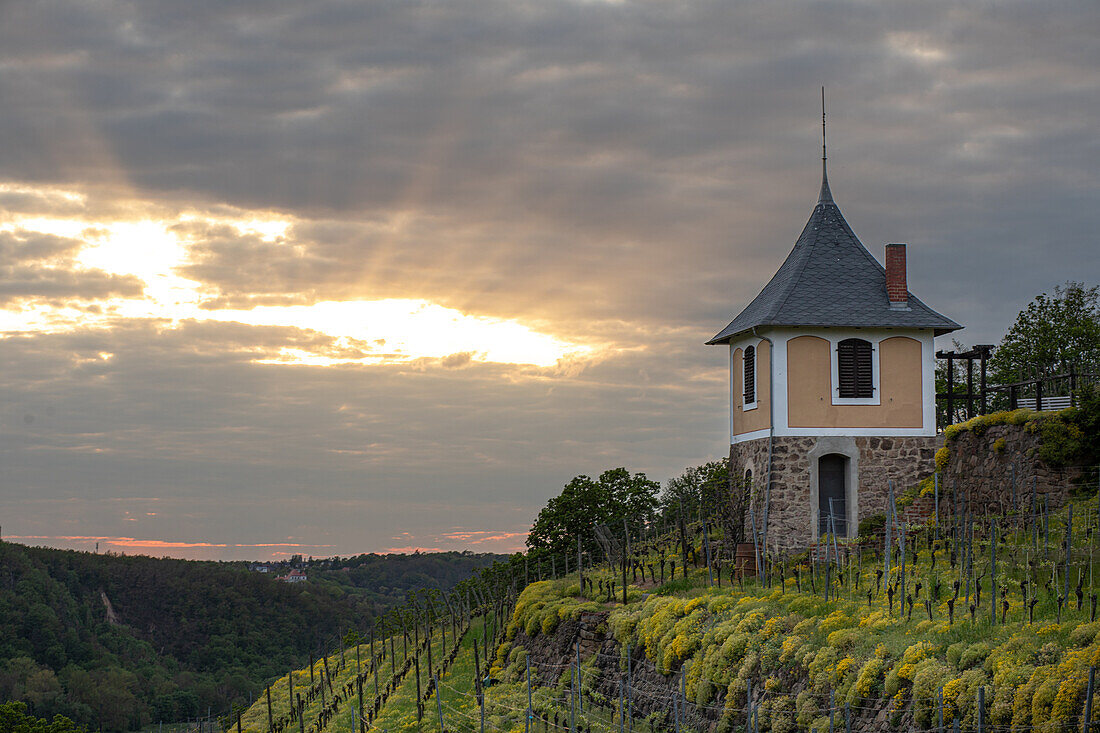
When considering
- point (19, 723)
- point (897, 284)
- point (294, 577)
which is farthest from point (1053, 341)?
point (294, 577)

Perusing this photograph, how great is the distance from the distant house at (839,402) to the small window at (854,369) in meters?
0.03

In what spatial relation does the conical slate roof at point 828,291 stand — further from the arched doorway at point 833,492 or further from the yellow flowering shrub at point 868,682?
the yellow flowering shrub at point 868,682

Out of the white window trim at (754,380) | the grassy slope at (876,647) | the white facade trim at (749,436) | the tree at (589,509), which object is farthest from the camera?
the tree at (589,509)

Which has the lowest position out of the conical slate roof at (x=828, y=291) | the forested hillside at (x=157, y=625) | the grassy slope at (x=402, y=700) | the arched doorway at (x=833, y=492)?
the forested hillside at (x=157, y=625)

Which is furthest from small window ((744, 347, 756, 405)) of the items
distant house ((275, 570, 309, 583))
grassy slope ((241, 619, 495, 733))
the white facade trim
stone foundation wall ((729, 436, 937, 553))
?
distant house ((275, 570, 309, 583))

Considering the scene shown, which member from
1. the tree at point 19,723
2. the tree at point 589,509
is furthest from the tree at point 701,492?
the tree at point 19,723

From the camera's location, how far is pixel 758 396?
102 ft

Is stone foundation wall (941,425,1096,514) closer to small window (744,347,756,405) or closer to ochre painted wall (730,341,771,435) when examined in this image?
ochre painted wall (730,341,771,435)

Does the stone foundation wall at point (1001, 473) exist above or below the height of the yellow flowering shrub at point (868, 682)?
above

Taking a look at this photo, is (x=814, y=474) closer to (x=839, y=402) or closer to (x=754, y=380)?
(x=839, y=402)

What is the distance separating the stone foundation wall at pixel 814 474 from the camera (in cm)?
2955

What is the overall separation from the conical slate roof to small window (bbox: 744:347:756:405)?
69 cm

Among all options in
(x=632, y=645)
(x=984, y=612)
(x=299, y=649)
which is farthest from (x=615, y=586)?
(x=299, y=649)

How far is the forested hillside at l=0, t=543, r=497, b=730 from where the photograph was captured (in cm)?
8644
